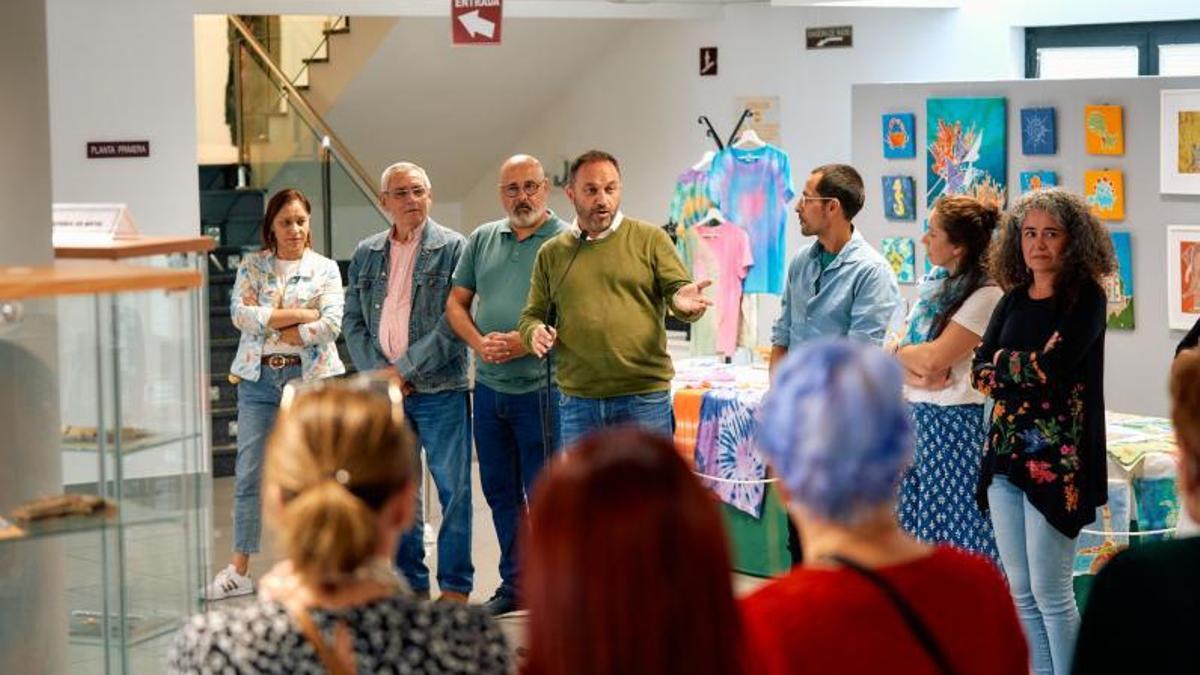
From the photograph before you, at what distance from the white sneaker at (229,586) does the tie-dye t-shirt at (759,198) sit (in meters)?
3.18

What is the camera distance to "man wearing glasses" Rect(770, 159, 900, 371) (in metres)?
6.52

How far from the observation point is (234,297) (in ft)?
25.2

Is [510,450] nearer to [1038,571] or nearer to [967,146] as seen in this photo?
[1038,571]

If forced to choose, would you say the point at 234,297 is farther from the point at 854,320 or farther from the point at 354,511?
the point at 354,511

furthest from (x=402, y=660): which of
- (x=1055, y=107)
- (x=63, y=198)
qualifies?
(x=63, y=198)

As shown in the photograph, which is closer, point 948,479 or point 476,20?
point 948,479

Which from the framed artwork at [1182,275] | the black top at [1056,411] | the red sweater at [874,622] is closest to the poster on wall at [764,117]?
the framed artwork at [1182,275]

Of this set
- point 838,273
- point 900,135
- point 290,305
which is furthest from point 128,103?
point 838,273

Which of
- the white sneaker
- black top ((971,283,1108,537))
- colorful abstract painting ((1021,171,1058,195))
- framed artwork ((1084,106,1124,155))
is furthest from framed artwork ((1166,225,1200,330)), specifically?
the white sneaker

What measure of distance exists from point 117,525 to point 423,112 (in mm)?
9914

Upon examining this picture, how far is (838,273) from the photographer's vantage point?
6.56 m

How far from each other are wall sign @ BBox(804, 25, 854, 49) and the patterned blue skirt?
5951 millimetres

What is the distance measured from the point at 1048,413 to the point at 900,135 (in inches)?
171

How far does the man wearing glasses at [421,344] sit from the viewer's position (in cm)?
726
